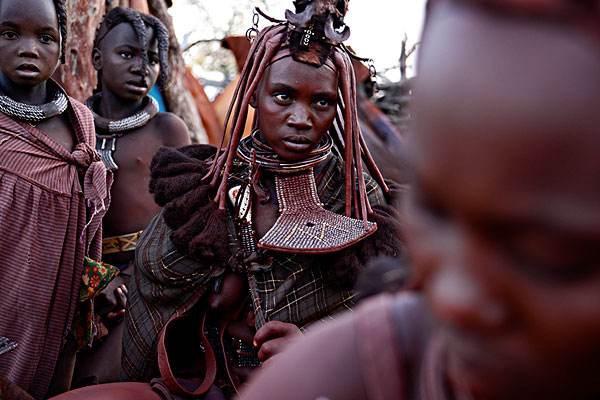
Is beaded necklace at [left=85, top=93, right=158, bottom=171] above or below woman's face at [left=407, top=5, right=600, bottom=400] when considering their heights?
below

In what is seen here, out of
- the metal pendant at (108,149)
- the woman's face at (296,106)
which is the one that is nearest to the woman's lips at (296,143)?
the woman's face at (296,106)

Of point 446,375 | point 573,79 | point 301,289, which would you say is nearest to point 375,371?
point 446,375

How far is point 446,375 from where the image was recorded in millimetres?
1044

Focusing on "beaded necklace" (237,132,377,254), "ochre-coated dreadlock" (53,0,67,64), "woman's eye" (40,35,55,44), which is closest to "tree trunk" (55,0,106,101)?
"ochre-coated dreadlock" (53,0,67,64)

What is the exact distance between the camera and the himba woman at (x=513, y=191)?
2.63ft

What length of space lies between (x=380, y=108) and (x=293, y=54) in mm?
3793

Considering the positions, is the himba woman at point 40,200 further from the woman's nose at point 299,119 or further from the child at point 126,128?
the woman's nose at point 299,119

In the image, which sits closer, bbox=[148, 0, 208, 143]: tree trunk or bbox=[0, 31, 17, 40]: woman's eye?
bbox=[0, 31, 17, 40]: woman's eye

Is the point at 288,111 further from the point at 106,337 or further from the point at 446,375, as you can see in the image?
the point at 446,375

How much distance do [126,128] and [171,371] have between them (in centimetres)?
182

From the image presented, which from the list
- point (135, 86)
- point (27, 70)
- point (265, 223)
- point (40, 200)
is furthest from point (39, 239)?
point (135, 86)

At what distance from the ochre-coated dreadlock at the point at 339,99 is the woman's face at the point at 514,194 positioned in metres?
1.75

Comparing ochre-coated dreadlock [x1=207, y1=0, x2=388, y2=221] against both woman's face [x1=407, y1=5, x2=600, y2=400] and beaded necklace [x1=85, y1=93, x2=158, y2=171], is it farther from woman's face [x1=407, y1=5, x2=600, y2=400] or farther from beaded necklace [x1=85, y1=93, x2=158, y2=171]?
woman's face [x1=407, y1=5, x2=600, y2=400]

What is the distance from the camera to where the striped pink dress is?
3.07m
